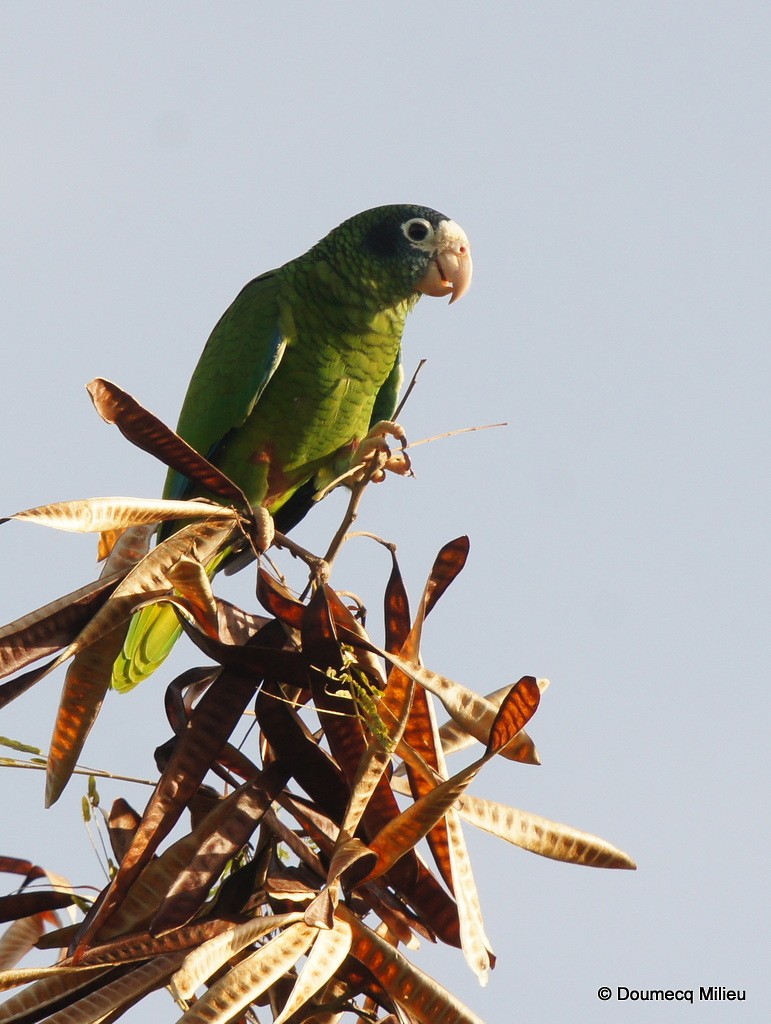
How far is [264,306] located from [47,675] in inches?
123

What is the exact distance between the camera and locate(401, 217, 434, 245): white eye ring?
16.3 ft

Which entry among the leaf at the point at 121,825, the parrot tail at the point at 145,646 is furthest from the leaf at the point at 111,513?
the parrot tail at the point at 145,646

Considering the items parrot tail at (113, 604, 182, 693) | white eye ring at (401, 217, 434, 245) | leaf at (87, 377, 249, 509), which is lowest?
leaf at (87, 377, 249, 509)

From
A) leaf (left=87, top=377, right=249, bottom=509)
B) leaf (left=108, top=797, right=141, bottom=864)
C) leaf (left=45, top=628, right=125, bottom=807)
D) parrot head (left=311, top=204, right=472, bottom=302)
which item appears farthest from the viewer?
parrot head (left=311, top=204, right=472, bottom=302)

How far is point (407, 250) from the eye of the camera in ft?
16.2

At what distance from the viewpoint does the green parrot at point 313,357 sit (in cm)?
460

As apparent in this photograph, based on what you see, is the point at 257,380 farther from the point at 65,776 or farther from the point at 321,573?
the point at 65,776

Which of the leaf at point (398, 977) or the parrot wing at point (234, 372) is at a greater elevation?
the parrot wing at point (234, 372)

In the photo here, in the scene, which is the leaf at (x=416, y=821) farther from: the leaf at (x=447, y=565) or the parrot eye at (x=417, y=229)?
the parrot eye at (x=417, y=229)

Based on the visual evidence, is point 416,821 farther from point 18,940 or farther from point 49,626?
point 18,940

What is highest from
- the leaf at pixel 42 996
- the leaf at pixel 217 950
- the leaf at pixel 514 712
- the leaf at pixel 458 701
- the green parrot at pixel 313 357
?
the green parrot at pixel 313 357

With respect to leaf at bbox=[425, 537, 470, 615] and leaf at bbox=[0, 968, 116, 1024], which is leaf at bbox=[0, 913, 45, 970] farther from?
leaf at bbox=[425, 537, 470, 615]

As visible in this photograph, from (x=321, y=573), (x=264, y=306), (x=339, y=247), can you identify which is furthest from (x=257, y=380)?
(x=321, y=573)

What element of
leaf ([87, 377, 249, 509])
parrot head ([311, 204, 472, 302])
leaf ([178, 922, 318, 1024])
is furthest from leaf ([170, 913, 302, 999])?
parrot head ([311, 204, 472, 302])
